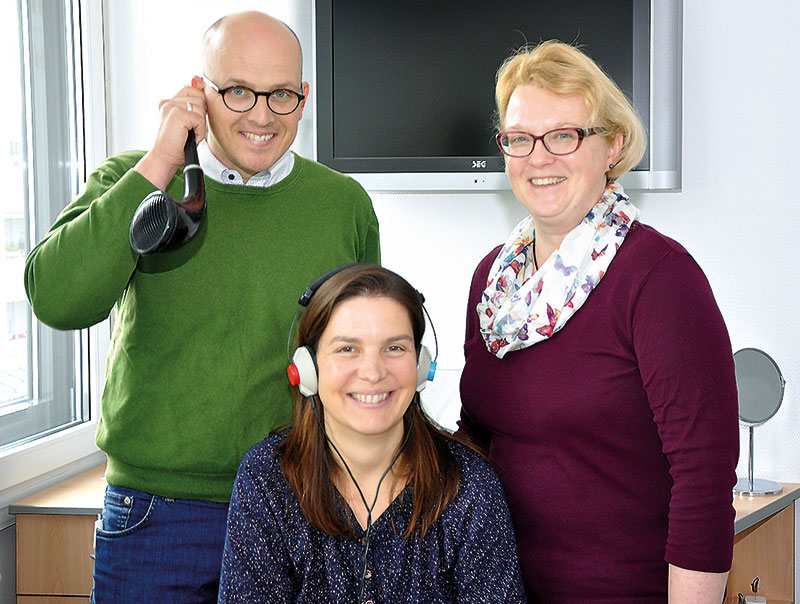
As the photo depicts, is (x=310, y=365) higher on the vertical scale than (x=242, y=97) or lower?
lower

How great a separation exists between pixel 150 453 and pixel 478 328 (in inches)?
23.7

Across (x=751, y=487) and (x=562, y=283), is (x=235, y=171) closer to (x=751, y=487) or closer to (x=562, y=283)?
(x=562, y=283)

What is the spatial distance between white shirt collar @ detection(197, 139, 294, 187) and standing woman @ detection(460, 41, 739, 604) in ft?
1.32

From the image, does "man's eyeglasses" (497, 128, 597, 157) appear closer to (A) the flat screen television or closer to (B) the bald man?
(B) the bald man

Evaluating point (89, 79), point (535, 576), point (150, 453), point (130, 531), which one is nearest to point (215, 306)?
point (150, 453)

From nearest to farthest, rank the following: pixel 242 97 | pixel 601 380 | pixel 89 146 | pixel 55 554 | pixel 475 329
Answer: pixel 601 380 → pixel 242 97 → pixel 475 329 → pixel 55 554 → pixel 89 146

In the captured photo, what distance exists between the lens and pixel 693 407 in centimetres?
120

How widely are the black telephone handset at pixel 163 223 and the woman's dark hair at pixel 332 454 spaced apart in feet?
0.89

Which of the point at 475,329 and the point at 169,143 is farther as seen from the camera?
the point at 475,329

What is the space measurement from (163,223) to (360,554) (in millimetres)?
599

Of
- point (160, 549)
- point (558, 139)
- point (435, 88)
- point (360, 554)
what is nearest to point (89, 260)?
point (160, 549)

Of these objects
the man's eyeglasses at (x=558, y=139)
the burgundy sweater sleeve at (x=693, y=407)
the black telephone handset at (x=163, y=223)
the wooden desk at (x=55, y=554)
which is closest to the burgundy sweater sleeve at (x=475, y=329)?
the man's eyeglasses at (x=558, y=139)

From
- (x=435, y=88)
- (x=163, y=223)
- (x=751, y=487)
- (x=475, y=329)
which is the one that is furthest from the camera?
(x=435, y=88)

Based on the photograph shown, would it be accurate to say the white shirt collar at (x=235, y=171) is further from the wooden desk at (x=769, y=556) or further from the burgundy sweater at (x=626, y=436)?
the wooden desk at (x=769, y=556)
